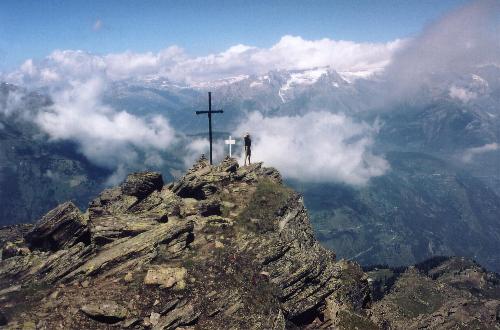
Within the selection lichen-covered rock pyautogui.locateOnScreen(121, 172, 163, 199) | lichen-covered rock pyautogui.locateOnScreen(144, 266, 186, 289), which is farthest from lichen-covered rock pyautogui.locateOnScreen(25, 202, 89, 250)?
lichen-covered rock pyautogui.locateOnScreen(121, 172, 163, 199)

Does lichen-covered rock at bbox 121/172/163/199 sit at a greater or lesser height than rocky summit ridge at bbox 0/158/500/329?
greater

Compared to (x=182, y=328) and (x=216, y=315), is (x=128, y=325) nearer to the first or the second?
(x=182, y=328)

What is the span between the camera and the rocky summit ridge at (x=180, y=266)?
31781mm

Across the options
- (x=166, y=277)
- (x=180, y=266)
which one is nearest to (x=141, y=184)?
(x=180, y=266)

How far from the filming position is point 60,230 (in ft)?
139

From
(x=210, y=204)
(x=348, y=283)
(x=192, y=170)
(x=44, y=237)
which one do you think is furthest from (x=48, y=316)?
(x=348, y=283)

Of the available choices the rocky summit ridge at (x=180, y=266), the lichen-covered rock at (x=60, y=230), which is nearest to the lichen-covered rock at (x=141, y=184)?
the rocky summit ridge at (x=180, y=266)

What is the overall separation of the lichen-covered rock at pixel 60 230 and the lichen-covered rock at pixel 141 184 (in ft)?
39.6

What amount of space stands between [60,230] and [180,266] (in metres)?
14.9

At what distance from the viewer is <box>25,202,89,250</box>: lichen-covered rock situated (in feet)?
137

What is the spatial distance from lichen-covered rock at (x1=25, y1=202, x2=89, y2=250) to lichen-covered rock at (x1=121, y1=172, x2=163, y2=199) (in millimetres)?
12064

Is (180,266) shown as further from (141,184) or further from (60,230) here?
(141,184)

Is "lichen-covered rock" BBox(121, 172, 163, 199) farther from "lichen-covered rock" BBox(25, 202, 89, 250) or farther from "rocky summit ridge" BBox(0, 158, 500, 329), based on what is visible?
"lichen-covered rock" BBox(25, 202, 89, 250)

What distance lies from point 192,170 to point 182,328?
32673 millimetres
